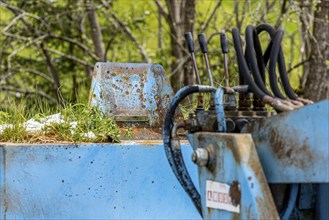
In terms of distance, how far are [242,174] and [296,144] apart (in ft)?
0.71

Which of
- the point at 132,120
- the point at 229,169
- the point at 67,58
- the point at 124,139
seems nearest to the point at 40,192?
the point at 124,139

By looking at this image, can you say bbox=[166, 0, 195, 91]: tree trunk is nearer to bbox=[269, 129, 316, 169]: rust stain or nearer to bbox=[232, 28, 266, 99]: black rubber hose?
bbox=[232, 28, 266, 99]: black rubber hose

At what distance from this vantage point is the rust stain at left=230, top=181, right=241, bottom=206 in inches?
98.8

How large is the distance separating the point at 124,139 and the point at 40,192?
673 millimetres

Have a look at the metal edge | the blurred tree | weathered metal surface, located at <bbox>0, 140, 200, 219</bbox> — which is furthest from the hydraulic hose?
the blurred tree

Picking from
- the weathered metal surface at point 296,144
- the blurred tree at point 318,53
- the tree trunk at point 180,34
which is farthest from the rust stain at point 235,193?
the tree trunk at point 180,34

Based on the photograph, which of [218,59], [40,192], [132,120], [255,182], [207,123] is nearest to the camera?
[255,182]

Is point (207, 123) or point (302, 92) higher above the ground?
point (207, 123)

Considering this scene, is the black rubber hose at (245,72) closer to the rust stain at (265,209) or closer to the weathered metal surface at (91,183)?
the rust stain at (265,209)

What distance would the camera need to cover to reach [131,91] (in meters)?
4.34

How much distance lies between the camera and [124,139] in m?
4.00

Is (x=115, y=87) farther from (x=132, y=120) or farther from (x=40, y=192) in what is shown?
(x=40, y=192)

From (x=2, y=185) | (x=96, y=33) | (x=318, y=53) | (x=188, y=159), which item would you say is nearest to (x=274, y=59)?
(x=188, y=159)

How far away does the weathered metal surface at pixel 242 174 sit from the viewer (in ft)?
8.07
